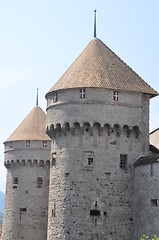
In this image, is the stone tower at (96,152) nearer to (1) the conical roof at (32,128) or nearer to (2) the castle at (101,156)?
(2) the castle at (101,156)

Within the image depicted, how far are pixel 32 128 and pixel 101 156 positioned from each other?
663 inches

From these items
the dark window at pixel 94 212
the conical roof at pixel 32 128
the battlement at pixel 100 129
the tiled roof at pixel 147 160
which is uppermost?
the conical roof at pixel 32 128

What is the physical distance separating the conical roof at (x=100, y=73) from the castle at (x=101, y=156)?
6cm

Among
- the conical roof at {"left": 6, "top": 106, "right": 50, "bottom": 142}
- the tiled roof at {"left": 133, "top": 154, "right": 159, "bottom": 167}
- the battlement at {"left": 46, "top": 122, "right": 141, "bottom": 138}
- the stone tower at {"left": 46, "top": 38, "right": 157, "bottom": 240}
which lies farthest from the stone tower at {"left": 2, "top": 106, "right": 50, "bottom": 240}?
the tiled roof at {"left": 133, "top": 154, "right": 159, "bottom": 167}

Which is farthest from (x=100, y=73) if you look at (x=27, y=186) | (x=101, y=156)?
(x=27, y=186)

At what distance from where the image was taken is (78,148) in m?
37.7

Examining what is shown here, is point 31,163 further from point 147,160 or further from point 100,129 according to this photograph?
point 147,160

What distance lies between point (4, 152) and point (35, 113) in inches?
181

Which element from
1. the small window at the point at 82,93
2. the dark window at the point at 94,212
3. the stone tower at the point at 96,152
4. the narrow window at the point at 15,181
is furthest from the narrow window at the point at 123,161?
the narrow window at the point at 15,181

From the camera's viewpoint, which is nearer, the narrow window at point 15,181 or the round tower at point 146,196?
the round tower at point 146,196

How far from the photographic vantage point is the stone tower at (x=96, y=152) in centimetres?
3669

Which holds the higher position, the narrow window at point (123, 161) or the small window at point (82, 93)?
the small window at point (82, 93)

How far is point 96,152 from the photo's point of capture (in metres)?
37.4

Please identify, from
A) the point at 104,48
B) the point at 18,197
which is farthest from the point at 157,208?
the point at 18,197
